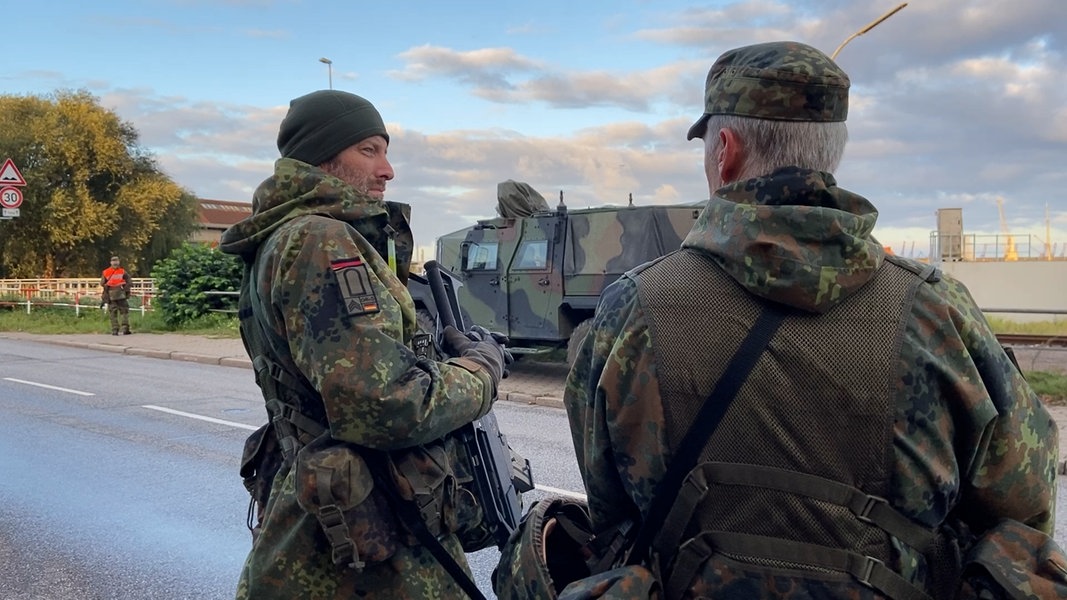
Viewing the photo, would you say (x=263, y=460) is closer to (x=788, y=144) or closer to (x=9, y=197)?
(x=788, y=144)

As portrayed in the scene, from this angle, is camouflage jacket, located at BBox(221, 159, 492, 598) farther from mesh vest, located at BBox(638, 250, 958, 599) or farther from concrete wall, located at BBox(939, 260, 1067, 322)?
concrete wall, located at BBox(939, 260, 1067, 322)

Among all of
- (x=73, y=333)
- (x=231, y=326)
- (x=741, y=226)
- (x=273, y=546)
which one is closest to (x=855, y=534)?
(x=741, y=226)

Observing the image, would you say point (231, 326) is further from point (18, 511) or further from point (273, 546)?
point (273, 546)

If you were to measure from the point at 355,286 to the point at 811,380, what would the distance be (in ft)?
3.14

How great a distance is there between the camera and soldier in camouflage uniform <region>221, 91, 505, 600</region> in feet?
6.13

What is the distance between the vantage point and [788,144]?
1483 millimetres

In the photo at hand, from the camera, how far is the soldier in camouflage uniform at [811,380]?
138 centimetres

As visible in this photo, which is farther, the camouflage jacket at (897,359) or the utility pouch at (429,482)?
the utility pouch at (429,482)

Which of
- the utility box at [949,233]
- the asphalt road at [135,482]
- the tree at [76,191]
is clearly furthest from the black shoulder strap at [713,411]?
the tree at [76,191]

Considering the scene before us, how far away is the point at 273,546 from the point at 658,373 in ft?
3.45

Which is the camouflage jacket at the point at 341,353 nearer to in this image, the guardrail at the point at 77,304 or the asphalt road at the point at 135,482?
the asphalt road at the point at 135,482

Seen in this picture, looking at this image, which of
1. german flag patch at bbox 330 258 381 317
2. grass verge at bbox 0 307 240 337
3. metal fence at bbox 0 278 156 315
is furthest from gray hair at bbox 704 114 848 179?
metal fence at bbox 0 278 156 315

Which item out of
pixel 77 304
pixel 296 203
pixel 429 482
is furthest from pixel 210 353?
pixel 429 482

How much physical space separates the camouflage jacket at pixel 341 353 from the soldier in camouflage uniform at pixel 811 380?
0.53 metres
